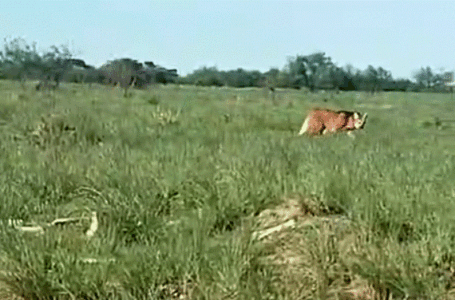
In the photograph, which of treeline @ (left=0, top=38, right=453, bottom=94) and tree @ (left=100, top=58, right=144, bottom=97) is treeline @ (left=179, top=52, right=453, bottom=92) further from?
tree @ (left=100, top=58, right=144, bottom=97)

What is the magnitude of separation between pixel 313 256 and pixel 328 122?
1414 cm

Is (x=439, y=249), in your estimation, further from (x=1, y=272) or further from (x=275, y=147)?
(x=275, y=147)

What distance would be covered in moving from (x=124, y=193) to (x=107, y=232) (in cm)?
125

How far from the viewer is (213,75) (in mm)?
89500

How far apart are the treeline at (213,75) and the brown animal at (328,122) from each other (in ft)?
76.4

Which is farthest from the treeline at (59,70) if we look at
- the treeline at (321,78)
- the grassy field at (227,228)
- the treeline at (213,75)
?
the grassy field at (227,228)

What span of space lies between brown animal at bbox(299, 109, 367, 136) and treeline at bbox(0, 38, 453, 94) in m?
23.3

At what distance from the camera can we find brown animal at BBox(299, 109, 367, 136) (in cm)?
1891

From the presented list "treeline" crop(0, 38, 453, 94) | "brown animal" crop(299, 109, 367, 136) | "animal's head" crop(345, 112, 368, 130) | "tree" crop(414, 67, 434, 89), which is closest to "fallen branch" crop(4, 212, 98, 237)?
"brown animal" crop(299, 109, 367, 136)

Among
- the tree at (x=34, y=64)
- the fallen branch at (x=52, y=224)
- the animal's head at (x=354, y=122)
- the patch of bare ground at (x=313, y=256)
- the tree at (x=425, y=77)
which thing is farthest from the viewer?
the tree at (x=425, y=77)

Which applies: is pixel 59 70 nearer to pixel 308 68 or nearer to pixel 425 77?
pixel 308 68

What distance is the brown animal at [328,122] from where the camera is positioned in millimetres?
18906

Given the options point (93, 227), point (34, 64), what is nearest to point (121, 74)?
point (34, 64)

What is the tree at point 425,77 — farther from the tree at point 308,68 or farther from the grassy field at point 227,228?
the grassy field at point 227,228
